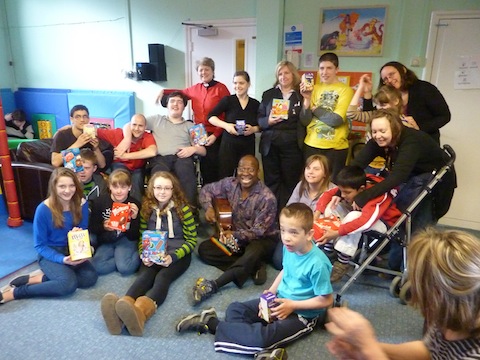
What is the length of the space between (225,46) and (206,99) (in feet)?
4.18

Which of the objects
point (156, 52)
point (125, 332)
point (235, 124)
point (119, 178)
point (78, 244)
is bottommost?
point (125, 332)

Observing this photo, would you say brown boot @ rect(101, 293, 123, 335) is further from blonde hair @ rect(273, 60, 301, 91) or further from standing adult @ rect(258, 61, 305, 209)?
blonde hair @ rect(273, 60, 301, 91)

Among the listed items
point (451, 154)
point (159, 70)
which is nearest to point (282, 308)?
point (451, 154)

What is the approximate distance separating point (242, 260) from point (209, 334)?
0.68 metres

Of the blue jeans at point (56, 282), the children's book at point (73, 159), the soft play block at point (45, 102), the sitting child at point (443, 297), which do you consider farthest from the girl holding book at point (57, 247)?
the soft play block at point (45, 102)

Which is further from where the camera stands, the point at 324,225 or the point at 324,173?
the point at 324,173

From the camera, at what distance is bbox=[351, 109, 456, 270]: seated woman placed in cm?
241

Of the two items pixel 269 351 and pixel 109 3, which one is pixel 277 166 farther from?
pixel 109 3

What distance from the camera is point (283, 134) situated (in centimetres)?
346

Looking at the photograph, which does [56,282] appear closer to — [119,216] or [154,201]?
[119,216]

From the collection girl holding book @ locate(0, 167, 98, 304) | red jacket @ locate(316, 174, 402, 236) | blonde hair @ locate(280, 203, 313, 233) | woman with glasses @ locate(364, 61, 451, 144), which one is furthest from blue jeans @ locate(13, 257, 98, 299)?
woman with glasses @ locate(364, 61, 451, 144)

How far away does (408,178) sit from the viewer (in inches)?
102

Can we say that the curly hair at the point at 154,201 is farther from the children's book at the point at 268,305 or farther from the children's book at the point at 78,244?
the children's book at the point at 268,305

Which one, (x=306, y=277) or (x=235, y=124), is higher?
(x=235, y=124)
